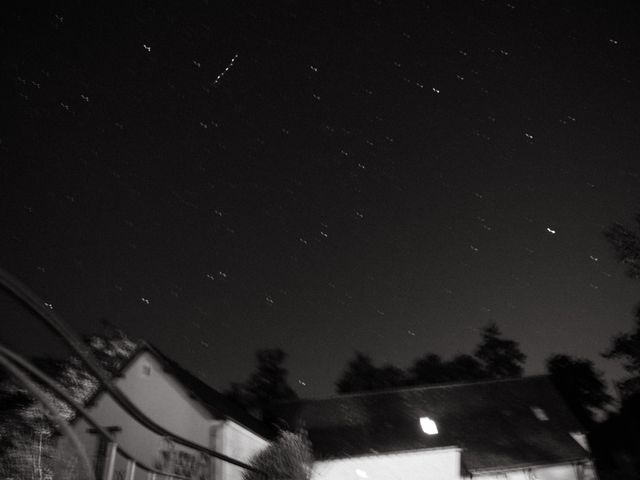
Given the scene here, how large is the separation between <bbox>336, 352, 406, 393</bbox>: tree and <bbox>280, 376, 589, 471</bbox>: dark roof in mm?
27859

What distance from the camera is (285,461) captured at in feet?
45.0

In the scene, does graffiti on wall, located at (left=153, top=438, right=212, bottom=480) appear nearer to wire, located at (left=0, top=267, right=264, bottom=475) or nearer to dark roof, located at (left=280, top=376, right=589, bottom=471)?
wire, located at (left=0, top=267, right=264, bottom=475)

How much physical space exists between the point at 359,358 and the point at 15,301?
5382 centimetres

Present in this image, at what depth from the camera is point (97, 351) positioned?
29.6 meters

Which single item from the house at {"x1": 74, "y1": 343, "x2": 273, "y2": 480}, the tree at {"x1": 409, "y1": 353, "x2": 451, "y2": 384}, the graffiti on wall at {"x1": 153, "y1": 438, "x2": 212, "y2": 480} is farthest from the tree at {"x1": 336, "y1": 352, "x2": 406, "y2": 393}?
the graffiti on wall at {"x1": 153, "y1": 438, "x2": 212, "y2": 480}

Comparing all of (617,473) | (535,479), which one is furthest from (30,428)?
(617,473)

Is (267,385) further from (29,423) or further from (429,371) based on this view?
(29,423)

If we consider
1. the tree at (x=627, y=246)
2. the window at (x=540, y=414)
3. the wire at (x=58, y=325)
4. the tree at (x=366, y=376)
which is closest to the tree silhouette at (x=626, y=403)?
the tree at (x=627, y=246)

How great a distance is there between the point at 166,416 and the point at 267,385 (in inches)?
1420

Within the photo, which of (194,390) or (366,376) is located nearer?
(194,390)

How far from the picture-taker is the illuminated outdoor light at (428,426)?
20750 mm

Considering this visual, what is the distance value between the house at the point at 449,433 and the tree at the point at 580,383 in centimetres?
3037

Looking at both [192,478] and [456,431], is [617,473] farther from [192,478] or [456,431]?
[192,478]

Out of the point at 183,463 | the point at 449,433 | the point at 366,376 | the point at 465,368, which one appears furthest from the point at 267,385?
the point at 183,463
